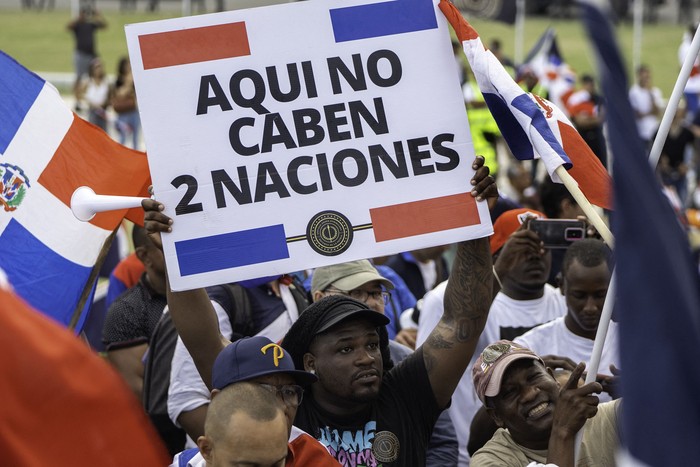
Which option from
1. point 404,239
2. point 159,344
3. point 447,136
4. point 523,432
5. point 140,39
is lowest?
point 523,432

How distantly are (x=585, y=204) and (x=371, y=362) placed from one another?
0.94m

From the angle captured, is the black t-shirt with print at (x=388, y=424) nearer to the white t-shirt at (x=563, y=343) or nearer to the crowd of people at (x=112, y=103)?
the white t-shirt at (x=563, y=343)

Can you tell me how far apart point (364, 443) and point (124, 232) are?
20.5ft

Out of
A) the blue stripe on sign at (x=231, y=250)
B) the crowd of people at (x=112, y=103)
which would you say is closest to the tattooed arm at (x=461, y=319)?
the blue stripe on sign at (x=231, y=250)

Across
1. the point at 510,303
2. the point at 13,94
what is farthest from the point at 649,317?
the point at 510,303

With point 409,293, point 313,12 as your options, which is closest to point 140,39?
point 313,12

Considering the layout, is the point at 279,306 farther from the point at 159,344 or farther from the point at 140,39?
the point at 140,39

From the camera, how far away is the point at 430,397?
420 centimetres

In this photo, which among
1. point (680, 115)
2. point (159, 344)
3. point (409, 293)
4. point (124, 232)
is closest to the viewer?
point (159, 344)

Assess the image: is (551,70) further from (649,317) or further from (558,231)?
(649,317)

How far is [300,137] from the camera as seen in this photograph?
13.6 feet

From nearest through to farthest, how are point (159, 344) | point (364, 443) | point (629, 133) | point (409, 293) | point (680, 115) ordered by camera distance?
point (629, 133)
point (364, 443)
point (159, 344)
point (409, 293)
point (680, 115)

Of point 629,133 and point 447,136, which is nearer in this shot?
point 629,133

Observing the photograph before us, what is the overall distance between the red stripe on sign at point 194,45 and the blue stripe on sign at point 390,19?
375mm
